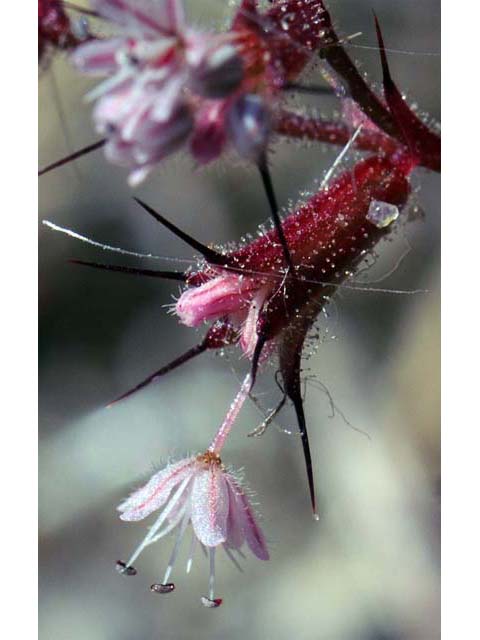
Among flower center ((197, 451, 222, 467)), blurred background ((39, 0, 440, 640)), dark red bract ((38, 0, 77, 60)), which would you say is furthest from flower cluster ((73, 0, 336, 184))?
blurred background ((39, 0, 440, 640))

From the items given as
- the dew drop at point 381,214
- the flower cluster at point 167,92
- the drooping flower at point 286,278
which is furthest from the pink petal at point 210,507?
the flower cluster at point 167,92

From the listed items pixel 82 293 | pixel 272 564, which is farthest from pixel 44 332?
pixel 272 564

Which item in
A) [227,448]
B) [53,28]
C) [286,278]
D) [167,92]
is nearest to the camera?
[167,92]

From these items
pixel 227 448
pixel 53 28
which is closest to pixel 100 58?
pixel 53 28

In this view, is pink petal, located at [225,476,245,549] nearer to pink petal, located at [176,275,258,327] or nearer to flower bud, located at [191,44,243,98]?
pink petal, located at [176,275,258,327]

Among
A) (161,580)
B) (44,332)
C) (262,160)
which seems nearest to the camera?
(262,160)

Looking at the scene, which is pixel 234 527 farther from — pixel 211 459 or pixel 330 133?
pixel 330 133
